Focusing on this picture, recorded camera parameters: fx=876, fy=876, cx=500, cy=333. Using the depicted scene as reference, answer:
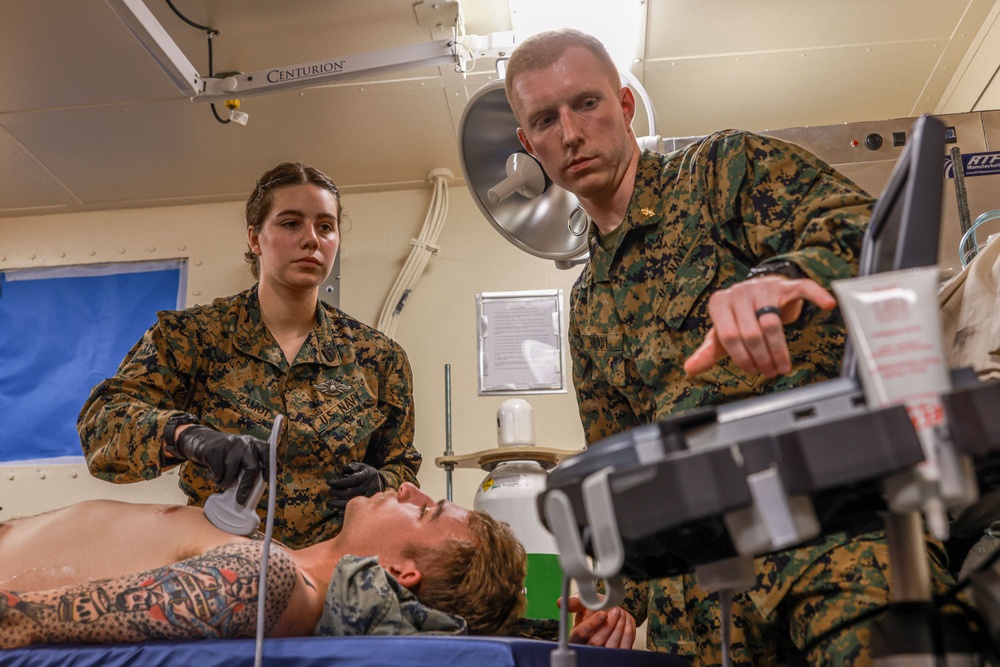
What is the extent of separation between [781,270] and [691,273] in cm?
53

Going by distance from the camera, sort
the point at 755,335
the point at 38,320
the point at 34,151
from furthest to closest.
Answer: the point at 38,320 → the point at 34,151 → the point at 755,335

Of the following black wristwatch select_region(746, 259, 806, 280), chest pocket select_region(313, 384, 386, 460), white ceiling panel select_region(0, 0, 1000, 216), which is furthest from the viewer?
white ceiling panel select_region(0, 0, 1000, 216)

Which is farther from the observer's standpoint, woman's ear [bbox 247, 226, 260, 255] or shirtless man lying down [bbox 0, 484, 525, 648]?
woman's ear [bbox 247, 226, 260, 255]

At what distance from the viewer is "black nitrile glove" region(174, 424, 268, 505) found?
4.50 ft

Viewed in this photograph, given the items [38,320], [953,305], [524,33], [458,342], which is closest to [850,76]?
Answer: [524,33]

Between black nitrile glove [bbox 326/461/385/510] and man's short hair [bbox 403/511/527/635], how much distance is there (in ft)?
0.85

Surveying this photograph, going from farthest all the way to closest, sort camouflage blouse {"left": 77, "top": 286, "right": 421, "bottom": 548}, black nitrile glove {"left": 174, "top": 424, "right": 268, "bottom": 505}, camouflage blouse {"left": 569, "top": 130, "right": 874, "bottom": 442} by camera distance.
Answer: camouflage blouse {"left": 77, "top": 286, "right": 421, "bottom": 548} → black nitrile glove {"left": 174, "top": 424, "right": 268, "bottom": 505} → camouflage blouse {"left": 569, "top": 130, "right": 874, "bottom": 442}

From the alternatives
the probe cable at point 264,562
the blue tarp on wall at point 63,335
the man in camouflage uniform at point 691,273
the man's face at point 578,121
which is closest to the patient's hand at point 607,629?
the man in camouflage uniform at point 691,273

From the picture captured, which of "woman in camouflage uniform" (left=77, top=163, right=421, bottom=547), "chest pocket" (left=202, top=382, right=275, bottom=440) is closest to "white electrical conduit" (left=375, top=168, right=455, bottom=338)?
"woman in camouflage uniform" (left=77, top=163, right=421, bottom=547)

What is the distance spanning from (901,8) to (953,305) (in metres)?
1.88

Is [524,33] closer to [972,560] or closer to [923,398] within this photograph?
[972,560]

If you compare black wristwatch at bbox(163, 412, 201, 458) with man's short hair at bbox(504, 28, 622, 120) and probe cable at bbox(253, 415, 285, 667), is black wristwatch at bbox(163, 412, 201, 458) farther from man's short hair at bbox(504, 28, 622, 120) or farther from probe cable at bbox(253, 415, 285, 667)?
man's short hair at bbox(504, 28, 622, 120)

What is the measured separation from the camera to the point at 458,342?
3.86 m

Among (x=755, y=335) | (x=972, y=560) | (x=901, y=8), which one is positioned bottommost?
(x=972, y=560)
